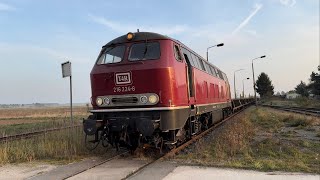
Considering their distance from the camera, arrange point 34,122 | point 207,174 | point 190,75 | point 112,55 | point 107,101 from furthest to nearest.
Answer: point 34,122 < point 190,75 < point 112,55 < point 107,101 < point 207,174

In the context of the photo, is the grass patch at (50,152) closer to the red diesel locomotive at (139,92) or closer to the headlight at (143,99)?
the red diesel locomotive at (139,92)

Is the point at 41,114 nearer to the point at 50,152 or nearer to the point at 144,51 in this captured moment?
the point at 50,152

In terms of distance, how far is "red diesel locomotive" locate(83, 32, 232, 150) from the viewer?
9.87 meters

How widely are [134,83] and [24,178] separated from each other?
3.62 metres

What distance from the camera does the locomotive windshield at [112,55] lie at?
10.8m

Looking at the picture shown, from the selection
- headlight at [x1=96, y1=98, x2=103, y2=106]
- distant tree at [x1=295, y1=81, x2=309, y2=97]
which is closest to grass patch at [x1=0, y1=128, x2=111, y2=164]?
headlight at [x1=96, y1=98, x2=103, y2=106]

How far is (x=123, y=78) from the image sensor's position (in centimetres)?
1027

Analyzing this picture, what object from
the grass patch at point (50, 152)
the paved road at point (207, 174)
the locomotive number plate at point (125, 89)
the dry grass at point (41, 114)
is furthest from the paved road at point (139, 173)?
the dry grass at point (41, 114)

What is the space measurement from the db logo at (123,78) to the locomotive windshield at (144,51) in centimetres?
53

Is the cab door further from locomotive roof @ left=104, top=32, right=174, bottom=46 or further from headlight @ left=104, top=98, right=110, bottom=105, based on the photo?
headlight @ left=104, top=98, right=110, bottom=105

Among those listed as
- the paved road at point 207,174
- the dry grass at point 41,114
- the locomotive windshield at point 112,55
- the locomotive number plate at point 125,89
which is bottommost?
the paved road at point 207,174

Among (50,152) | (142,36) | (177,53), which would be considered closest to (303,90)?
(177,53)

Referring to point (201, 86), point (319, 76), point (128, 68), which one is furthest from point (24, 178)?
point (319, 76)

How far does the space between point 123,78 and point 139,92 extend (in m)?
0.61
